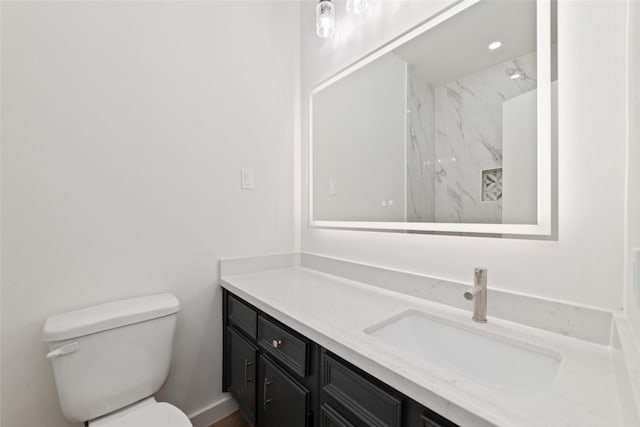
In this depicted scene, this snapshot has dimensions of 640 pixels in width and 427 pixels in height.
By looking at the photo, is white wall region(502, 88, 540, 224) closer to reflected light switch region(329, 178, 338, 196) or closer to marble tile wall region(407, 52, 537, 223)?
marble tile wall region(407, 52, 537, 223)

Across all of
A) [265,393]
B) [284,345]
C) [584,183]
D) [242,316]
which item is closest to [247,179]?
[242,316]

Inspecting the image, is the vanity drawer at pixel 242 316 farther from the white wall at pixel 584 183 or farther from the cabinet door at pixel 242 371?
the white wall at pixel 584 183

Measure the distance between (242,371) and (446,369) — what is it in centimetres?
106

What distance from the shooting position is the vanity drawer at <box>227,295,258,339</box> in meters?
1.22

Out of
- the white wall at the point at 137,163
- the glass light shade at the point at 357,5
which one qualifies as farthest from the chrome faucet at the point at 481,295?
the glass light shade at the point at 357,5

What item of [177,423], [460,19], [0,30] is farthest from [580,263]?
[0,30]

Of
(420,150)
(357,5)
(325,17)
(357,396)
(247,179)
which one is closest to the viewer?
(357,396)

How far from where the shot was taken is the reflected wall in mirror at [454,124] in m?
0.87

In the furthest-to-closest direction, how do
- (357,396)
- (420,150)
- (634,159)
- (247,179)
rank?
(247,179)
(420,150)
(357,396)
(634,159)

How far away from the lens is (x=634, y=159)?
23.3 inches

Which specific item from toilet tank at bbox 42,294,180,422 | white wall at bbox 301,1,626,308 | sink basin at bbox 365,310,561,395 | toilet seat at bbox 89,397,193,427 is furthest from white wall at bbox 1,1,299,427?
white wall at bbox 301,1,626,308

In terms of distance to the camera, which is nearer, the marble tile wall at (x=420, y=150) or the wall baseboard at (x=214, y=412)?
the marble tile wall at (x=420, y=150)

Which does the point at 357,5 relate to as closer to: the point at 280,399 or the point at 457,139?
the point at 457,139

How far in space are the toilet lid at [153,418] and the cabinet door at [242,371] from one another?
313 millimetres
